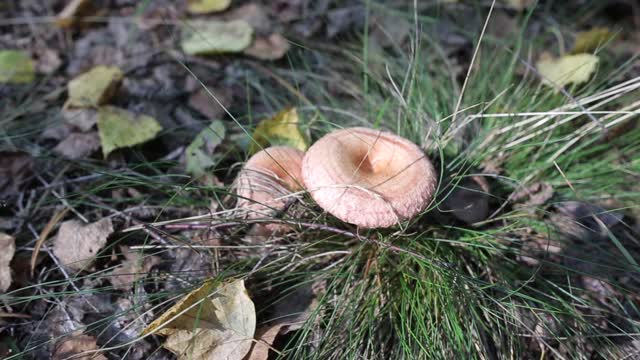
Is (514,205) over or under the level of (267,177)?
under

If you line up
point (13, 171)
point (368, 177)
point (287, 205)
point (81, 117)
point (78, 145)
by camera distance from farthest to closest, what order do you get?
1. point (81, 117)
2. point (78, 145)
3. point (13, 171)
4. point (287, 205)
5. point (368, 177)

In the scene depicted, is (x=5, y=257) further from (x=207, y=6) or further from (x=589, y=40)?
(x=589, y=40)

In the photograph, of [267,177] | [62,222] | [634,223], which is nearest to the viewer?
[267,177]

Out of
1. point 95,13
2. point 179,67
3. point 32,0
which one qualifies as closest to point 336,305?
point 179,67

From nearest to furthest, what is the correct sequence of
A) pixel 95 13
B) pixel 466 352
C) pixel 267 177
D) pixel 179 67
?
pixel 466 352, pixel 267 177, pixel 179 67, pixel 95 13

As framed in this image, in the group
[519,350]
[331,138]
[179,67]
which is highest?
[331,138]

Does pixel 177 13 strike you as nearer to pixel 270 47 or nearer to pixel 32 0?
pixel 270 47

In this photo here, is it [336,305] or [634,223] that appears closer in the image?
[336,305]

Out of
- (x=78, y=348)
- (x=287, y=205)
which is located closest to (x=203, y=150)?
(x=287, y=205)
